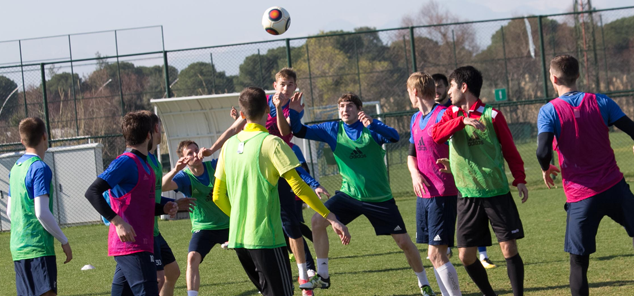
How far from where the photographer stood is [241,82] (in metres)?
22.7

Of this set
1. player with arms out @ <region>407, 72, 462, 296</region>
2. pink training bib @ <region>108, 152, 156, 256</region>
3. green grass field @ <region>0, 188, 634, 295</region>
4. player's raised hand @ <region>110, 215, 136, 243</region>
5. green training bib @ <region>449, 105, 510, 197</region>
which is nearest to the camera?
player's raised hand @ <region>110, 215, 136, 243</region>

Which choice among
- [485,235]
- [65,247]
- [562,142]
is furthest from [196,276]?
[562,142]

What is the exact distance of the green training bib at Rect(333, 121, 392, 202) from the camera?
18.5 ft

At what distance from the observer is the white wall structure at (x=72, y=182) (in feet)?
42.9

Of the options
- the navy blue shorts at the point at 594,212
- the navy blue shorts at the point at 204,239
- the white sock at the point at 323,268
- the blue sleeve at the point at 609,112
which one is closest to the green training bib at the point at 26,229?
the navy blue shorts at the point at 204,239

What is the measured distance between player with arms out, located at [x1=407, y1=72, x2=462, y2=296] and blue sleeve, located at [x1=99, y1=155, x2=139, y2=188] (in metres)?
2.16

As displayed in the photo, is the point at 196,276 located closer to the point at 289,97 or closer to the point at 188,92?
the point at 289,97

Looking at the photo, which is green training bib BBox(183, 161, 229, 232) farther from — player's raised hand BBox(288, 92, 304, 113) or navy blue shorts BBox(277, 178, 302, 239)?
player's raised hand BBox(288, 92, 304, 113)

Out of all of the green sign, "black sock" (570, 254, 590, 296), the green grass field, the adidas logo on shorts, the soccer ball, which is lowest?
the green grass field

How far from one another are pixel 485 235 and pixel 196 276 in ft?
7.83

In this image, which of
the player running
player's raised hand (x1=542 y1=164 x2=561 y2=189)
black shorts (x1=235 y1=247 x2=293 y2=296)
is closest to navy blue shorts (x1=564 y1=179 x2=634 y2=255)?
player's raised hand (x1=542 y1=164 x2=561 y2=189)

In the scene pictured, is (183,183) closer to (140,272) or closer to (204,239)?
(204,239)

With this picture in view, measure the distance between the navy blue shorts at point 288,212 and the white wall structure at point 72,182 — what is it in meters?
8.31

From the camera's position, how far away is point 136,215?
403 cm
